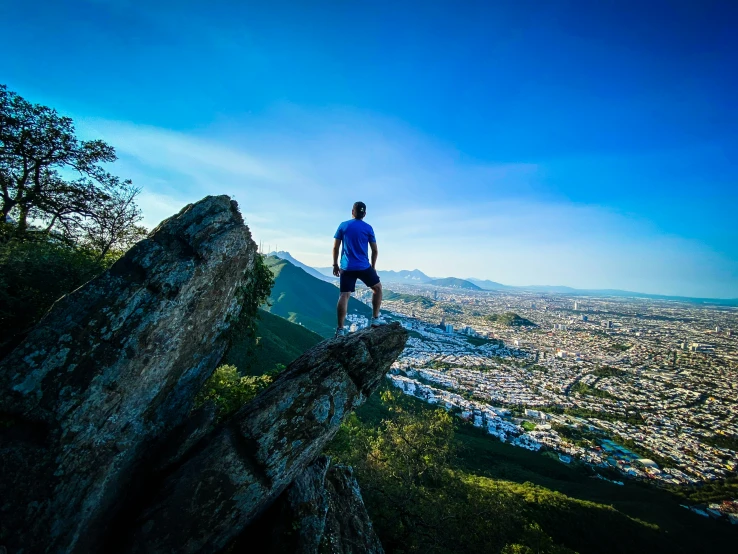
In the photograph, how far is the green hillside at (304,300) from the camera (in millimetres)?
128312

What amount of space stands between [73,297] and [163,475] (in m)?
4.36

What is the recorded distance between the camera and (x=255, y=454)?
678 centimetres

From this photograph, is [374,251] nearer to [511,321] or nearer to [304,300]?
[304,300]

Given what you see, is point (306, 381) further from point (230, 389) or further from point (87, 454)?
point (230, 389)

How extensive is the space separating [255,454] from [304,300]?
5893 inches

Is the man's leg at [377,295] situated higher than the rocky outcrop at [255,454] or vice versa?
the man's leg at [377,295]

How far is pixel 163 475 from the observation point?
Result: 21.5 feet

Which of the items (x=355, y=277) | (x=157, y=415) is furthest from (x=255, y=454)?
(x=355, y=277)

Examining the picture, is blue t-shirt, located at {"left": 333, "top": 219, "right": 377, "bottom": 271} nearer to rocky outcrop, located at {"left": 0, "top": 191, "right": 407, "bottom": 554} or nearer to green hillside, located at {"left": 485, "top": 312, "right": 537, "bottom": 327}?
rocky outcrop, located at {"left": 0, "top": 191, "right": 407, "bottom": 554}

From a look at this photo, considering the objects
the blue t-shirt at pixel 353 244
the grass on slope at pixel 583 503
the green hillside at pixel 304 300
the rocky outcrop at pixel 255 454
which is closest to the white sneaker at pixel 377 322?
the rocky outcrop at pixel 255 454

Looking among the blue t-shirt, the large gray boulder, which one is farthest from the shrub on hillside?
the blue t-shirt

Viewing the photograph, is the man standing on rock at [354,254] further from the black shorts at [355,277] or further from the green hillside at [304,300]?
the green hillside at [304,300]

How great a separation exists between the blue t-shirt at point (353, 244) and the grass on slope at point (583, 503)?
14878mm

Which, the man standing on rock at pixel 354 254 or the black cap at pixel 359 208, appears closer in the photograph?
the man standing on rock at pixel 354 254
